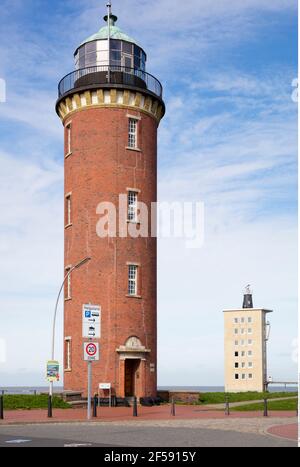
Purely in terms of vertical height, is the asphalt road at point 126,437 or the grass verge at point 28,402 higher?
the asphalt road at point 126,437

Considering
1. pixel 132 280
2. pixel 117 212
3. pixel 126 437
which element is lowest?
pixel 126 437

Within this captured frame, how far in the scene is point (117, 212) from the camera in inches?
1470

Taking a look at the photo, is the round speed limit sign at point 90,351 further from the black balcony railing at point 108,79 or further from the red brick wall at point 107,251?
the black balcony railing at point 108,79

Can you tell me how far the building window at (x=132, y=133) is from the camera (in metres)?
38.7

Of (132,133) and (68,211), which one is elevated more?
(132,133)

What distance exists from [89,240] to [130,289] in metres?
3.45

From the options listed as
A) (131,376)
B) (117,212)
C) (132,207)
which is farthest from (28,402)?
(132,207)

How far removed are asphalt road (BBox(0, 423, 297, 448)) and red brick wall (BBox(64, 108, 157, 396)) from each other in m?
15.0

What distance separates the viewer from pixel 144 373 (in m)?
37.6

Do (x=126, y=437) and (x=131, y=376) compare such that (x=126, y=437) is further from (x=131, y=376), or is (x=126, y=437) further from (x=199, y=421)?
(x=131, y=376)

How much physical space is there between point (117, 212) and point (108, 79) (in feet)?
24.9

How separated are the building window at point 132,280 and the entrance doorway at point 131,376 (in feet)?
12.2

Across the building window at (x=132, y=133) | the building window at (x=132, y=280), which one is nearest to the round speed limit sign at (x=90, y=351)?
the building window at (x=132, y=280)
